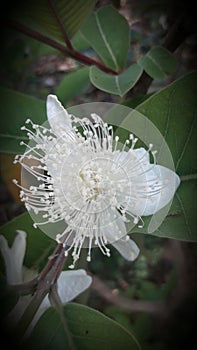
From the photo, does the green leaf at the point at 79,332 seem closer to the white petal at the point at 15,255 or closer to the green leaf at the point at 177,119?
the white petal at the point at 15,255

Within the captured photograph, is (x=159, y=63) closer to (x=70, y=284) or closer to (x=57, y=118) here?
(x=57, y=118)

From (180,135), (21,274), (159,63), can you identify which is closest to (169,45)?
(159,63)

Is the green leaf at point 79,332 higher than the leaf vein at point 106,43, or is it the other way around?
the leaf vein at point 106,43

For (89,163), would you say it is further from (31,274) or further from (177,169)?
(31,274)

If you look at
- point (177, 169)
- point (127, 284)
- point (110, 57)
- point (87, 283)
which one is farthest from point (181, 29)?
point (127, 284)

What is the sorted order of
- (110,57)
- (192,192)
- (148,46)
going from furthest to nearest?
(148,46)
(110,57)
(192,192)

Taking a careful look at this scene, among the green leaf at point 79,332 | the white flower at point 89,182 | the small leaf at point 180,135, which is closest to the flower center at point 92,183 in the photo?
the white flower at point 89,182
